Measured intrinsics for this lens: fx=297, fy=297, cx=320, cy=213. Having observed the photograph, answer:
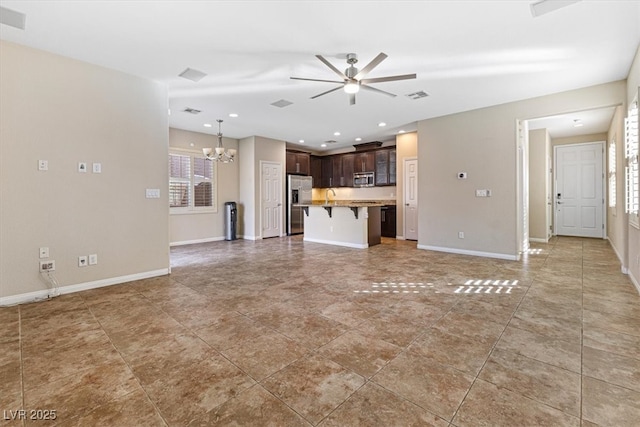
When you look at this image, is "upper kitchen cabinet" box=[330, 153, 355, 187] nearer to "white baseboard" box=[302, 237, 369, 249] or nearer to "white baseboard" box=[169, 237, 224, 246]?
"white baseboard" box=[302, 237, 369, 249]

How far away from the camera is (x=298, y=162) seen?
9203mm

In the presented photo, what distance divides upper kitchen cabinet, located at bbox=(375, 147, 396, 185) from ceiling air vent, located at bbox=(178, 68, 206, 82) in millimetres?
5712

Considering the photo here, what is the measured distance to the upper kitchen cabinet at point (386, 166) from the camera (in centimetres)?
842

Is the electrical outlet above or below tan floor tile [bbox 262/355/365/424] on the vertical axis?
above

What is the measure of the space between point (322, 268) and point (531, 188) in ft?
19.0

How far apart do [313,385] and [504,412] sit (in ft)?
3.29

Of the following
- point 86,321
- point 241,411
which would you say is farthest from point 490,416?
point 86,321

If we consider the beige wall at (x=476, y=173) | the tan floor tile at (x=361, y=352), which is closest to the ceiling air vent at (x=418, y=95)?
the beige wall at (x=476, y=173)

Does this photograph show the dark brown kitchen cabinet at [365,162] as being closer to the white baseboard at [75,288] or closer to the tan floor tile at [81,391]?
the white baseboard at [75,288]

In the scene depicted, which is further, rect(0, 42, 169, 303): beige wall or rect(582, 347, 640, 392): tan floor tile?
rect(0, 42, 169, 303): beige wall

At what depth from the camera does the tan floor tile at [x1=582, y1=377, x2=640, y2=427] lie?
1.45 m

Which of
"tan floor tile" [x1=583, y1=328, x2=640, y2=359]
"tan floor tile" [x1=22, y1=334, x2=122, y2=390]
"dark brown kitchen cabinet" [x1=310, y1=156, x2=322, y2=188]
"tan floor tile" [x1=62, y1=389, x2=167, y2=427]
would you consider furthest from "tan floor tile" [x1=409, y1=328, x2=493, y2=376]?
"dark brown kitchen cabinet" [x1=310, y1=156, x2=322, y2=188]

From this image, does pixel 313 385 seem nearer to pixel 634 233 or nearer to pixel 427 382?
pixel 427 382

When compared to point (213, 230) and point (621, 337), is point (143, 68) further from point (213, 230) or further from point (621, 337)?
point (621, 337)
